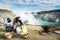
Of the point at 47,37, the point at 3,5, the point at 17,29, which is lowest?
the point at 47,37

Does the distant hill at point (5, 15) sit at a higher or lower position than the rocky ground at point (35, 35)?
higher

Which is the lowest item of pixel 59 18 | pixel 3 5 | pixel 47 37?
pixel 47 37

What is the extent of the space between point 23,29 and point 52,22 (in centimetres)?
36

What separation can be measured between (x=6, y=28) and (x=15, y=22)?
0.42ft

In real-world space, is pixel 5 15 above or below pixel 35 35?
above

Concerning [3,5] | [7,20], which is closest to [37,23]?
[7,20]

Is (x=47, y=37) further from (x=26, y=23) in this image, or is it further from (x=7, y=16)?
(x=7, y=16)

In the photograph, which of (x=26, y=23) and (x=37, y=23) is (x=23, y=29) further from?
(x=37, y=23)

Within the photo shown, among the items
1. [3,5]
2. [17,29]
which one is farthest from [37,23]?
[3,5]

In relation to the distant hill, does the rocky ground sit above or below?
below

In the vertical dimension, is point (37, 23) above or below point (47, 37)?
above

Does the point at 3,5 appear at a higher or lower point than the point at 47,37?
higher

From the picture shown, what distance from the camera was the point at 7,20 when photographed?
1493 millimetres

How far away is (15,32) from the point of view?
1.47 meters
